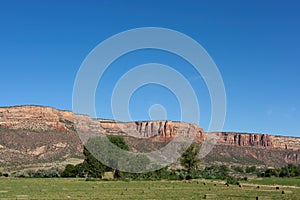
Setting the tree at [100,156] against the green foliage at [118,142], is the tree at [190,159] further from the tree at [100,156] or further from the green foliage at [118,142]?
the tree at [100,156]

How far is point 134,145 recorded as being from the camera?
142250 millimetres

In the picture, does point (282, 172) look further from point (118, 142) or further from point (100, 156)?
point (100, 156)

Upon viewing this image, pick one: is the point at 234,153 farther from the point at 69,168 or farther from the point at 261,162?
the point at 69,168

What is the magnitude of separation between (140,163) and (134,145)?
5237 cm

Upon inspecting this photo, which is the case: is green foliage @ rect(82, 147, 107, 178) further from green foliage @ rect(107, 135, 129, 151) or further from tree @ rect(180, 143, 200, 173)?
tree @ rect(180, 143, 200, 173)

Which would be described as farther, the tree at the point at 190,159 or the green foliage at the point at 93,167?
the tree at the point at 190,159

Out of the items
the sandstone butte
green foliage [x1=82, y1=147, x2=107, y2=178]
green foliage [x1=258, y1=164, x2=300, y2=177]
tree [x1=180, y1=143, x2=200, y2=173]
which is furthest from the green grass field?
green foliage [x1=258, y1=164, x2=300, y2=177]

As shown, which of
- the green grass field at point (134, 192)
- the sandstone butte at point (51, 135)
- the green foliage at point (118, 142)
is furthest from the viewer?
the sandstone butte at point (51, 135)

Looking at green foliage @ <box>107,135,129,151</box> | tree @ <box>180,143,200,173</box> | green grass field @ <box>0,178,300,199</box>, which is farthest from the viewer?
tree @ <box>180,143,200,173</box>

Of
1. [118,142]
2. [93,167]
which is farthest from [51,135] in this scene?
[93,167]

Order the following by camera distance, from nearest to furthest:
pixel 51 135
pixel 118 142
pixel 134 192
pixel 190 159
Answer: pixel 134 192, pixel 118 142, pixel 190 159, pixel 51 135

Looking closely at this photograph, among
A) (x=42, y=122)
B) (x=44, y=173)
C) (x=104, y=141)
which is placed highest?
(x=42, y=122)

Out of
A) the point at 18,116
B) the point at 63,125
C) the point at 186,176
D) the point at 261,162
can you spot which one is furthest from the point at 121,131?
the point at 186,176

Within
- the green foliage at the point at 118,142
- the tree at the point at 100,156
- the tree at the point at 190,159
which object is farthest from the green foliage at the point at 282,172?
the tree at the point at 100,156
